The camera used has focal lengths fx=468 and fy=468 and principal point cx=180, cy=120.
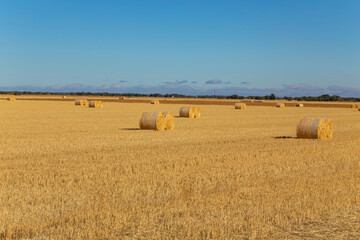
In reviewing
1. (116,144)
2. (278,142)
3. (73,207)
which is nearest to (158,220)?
(73,207)

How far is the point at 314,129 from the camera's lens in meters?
20.5

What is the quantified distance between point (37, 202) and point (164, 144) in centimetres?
975

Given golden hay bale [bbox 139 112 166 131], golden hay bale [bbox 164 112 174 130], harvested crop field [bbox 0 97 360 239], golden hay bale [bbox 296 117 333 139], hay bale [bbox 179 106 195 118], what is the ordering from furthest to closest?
hay bale [bbox 179 106 195 118], golden hay bale [bbox 164 112 174 130], golden hay bale [bbox 139 112 166 131], golden hay bale [bbox 296 117 333 139], harvested crop field [bbox 0 97 360 239]

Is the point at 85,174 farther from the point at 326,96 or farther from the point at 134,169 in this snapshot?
the point at 326,96

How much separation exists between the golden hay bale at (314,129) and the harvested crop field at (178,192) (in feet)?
12.9

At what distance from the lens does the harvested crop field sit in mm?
7043

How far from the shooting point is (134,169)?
1180 centimetres

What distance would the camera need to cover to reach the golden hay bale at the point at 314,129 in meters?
20.5

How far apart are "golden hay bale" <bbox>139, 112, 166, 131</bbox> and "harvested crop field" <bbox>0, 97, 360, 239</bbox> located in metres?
7.05

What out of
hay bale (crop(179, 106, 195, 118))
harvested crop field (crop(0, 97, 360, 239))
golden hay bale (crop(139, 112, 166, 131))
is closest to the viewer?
harvested crop field (crop(0, 97, 360, 239))

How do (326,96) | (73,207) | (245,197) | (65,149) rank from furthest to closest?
(326,96), (65,149), (245,197), (73,207)

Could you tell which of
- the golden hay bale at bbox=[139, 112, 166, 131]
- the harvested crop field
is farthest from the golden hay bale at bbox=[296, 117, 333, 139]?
the golden hay bale at bbox=[139, 112, 166, 131]

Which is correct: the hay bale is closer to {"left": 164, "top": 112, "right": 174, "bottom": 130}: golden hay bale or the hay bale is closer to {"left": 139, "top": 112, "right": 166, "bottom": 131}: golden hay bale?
{"left": 164, "top": 112, "right": 174, "bottom": 130}: golden hay bale

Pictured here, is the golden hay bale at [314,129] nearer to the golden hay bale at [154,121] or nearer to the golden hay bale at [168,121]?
the golden hay bale at [168,121]
